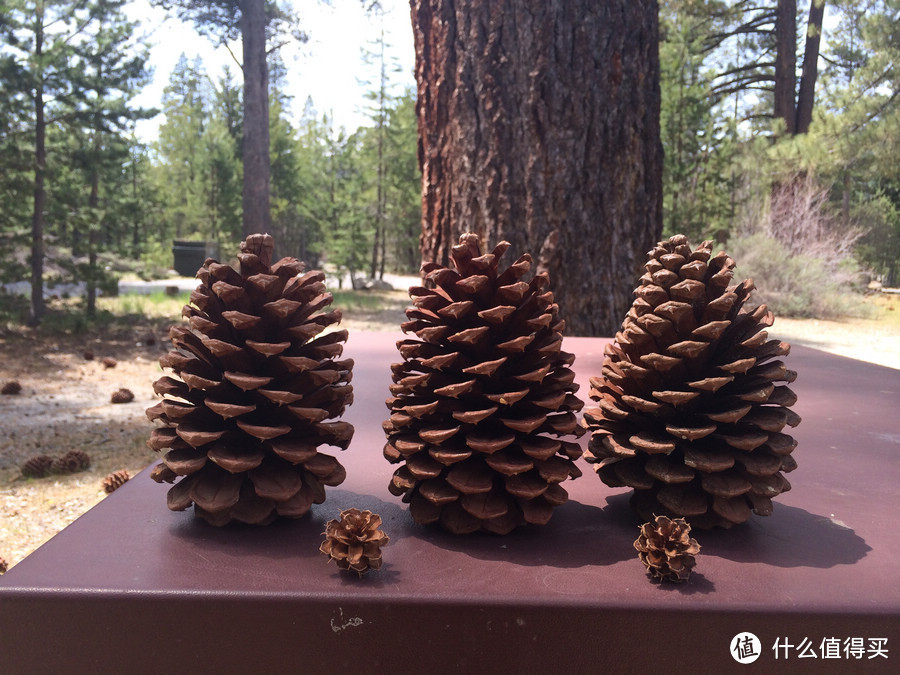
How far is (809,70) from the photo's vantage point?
1330 centimetres

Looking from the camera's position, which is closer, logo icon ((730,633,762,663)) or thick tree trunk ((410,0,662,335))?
logo icon ((730,633,762,663))

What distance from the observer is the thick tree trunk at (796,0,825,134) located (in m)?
13.3

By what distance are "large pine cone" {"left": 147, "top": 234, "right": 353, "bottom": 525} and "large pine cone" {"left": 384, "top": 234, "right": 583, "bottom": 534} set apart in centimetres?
10

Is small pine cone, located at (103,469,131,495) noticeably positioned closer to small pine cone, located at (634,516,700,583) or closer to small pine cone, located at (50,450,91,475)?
small pine cone, located at (50,450,91,475)

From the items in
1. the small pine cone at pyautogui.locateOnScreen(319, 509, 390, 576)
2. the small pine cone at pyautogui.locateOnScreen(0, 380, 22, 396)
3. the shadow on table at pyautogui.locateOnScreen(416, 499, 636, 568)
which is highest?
the small pine cone at pyautogui.locateOnScreen(319, 509, 390, 576)

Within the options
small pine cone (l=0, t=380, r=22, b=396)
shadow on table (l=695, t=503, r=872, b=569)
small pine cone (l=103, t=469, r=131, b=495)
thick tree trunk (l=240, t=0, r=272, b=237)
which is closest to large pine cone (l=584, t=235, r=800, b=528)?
shadow on table (l=695, t=503, r=872, b=569)

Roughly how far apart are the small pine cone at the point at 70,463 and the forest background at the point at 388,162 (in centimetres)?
484

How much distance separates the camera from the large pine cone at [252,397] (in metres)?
0.77

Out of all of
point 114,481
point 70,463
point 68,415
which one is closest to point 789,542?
point 114,481

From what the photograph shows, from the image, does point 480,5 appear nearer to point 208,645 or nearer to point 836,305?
point 208,645

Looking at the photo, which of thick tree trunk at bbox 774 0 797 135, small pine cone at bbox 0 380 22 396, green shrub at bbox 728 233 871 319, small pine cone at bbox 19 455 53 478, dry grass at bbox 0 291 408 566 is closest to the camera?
dry grass at bbox 0 291 408 566

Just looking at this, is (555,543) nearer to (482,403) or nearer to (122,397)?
(482,403)

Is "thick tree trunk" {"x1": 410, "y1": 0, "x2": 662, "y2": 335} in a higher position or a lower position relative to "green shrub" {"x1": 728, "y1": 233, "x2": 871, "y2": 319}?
higher

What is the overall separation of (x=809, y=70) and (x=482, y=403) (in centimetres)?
1541
